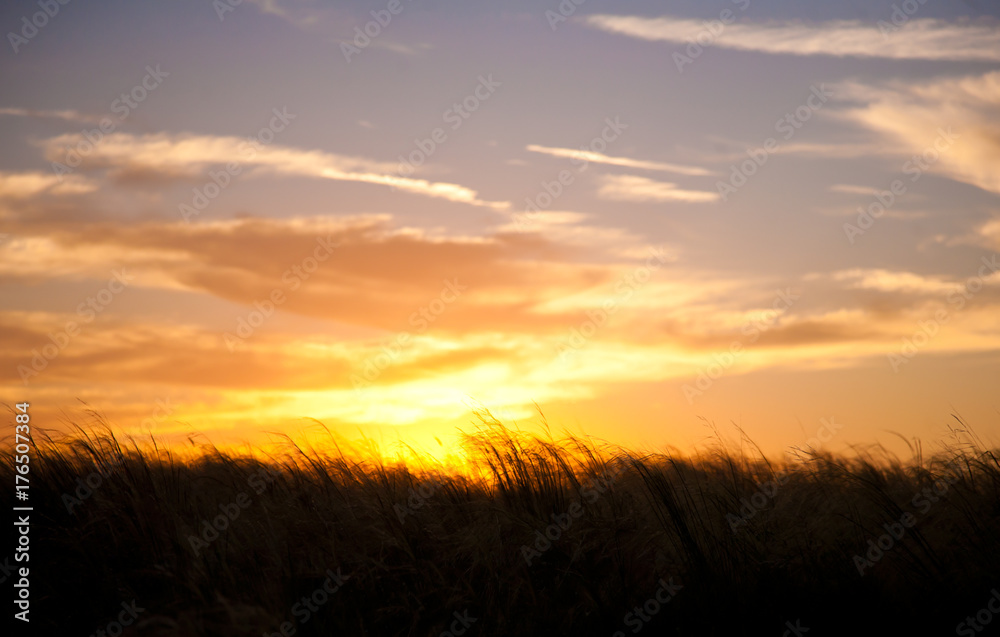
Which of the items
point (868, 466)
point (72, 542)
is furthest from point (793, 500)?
point (72, 542)

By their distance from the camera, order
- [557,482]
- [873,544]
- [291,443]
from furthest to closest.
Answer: [291,443] → [557,482] → [873,544]

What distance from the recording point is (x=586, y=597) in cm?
644

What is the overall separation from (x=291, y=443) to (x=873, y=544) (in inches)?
250

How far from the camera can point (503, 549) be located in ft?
22.8

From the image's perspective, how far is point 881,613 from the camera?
6402 mm

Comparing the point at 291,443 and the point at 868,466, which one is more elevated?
the point at 291,443

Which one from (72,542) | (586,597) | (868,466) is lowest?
(868,466)

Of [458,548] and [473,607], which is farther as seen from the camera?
[458,548]

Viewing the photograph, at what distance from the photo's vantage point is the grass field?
629cm

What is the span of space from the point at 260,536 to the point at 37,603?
6.15ft

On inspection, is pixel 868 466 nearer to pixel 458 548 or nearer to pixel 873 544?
pixel 873 544

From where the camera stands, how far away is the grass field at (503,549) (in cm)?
629

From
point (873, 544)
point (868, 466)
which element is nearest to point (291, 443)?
point (873, 544)

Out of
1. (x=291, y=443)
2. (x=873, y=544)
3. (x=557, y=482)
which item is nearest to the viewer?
(x=873, y=544)
